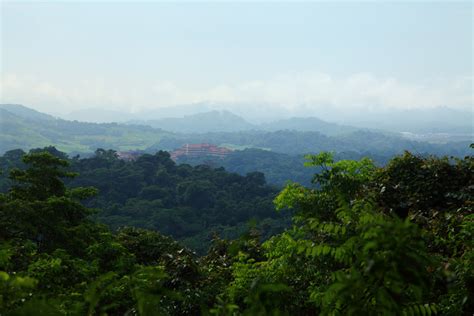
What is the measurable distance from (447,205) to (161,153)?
66.9m

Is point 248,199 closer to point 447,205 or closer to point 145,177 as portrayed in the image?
point 145,177

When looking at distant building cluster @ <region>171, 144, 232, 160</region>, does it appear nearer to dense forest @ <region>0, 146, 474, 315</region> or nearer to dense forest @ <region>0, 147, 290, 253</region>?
dense forest @ <region>0, 147, 290, 253</region>

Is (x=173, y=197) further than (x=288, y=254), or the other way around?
(x=173, y=197)

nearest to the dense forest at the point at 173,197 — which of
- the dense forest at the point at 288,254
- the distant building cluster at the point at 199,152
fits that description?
the dense forest at the point at 288,254

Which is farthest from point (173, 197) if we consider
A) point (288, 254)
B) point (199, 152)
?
point (199, 152)

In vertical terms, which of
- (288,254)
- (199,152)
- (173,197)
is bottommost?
(173,197)

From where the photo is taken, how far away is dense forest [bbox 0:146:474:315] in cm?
207

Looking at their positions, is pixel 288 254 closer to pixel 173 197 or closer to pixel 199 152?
pixel 173 197

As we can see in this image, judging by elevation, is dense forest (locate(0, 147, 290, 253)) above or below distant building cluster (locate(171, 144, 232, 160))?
below

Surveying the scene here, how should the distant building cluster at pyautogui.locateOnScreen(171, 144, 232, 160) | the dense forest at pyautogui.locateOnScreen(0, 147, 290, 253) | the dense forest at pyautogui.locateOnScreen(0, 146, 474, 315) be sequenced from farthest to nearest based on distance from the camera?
the distant building cluster at pyautogui.locateOnScreen(171, 144, 232, 160) → the dense forest at pyautogui.locateOnScreen(0, 147, 290, 253) → the dense forest at pyautogui.locateOnScreen(0, 146, 474, 315)

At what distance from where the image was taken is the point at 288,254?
19.6 ft

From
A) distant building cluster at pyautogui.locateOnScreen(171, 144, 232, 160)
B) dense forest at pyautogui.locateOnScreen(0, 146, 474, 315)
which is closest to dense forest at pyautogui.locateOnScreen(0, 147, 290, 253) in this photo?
dense forest at pyautogui.locateOnScreen(0, 146, 474, 315)

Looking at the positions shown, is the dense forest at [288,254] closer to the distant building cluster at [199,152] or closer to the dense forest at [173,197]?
the dense forest at [173,197]

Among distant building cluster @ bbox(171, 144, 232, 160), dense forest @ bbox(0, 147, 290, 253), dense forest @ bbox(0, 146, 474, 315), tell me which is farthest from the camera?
distant building cluster @ bbox(171, 144, 232, 160)
